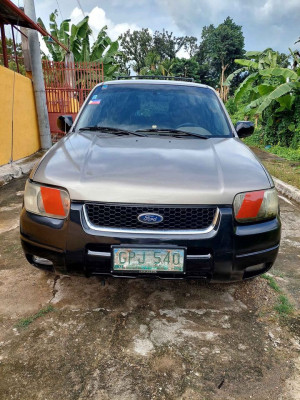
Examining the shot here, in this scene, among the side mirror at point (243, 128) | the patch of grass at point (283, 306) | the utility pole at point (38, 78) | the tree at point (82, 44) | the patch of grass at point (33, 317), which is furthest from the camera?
the tree at point (82, 44)

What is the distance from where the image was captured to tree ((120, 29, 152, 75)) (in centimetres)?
4812

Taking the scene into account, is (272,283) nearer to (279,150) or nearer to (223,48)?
(279,150)

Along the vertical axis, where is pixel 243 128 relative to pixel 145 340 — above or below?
above

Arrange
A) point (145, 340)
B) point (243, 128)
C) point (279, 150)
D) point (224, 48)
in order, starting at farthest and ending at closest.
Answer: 1. point (224, 48)
2. point (279, 150)
3. point (243, 128)
4. point (145, 340)

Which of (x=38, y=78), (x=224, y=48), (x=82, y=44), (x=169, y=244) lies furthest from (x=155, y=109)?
(x=224, y=48)

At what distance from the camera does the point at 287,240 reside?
353 centimetres

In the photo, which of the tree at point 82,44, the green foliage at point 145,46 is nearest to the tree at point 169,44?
the green foliage at point 145,46

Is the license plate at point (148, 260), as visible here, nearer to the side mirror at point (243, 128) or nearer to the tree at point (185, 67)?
the side mirror at point (243, 128)

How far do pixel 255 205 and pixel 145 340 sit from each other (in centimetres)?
107

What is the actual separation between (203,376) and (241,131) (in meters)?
2.30

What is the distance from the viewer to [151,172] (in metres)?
1.94

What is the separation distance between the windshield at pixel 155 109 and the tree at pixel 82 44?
588 inches

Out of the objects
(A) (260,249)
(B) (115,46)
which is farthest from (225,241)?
(B) (115,46)

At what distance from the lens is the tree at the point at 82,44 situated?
16.2m
